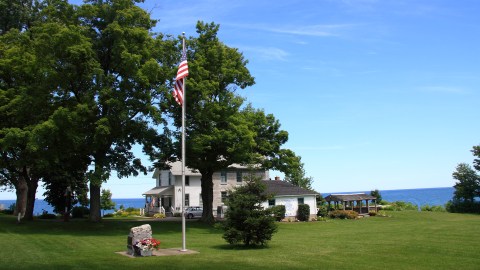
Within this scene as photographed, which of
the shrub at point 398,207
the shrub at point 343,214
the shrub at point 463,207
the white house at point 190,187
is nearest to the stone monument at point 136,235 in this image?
the shrub at point 343,214

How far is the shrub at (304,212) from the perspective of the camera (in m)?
49.0

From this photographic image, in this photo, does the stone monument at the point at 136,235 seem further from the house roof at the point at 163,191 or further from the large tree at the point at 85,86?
the house roof at the point at 163,191

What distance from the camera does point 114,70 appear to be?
33.4 meters

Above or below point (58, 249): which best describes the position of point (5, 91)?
above

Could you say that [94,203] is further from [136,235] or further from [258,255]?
[258,255]

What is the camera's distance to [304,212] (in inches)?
1927

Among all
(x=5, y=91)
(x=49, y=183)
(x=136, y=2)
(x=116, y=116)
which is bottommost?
(x=49, y=183)

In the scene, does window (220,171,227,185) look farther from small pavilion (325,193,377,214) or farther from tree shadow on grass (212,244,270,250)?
tree shadow on grass (212,244,270,250)

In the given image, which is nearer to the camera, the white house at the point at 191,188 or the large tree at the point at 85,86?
the large tree at the point at 85,86

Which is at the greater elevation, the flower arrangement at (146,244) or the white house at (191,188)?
the white house at (191,188)

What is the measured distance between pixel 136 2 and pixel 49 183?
24.1 meters

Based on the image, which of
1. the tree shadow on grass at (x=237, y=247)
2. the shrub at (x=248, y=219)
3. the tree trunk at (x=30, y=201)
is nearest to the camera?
the shrub at (x=248, y=219)

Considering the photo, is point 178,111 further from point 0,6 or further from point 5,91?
point 0,6

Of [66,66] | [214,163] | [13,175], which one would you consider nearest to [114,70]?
[66,66]
